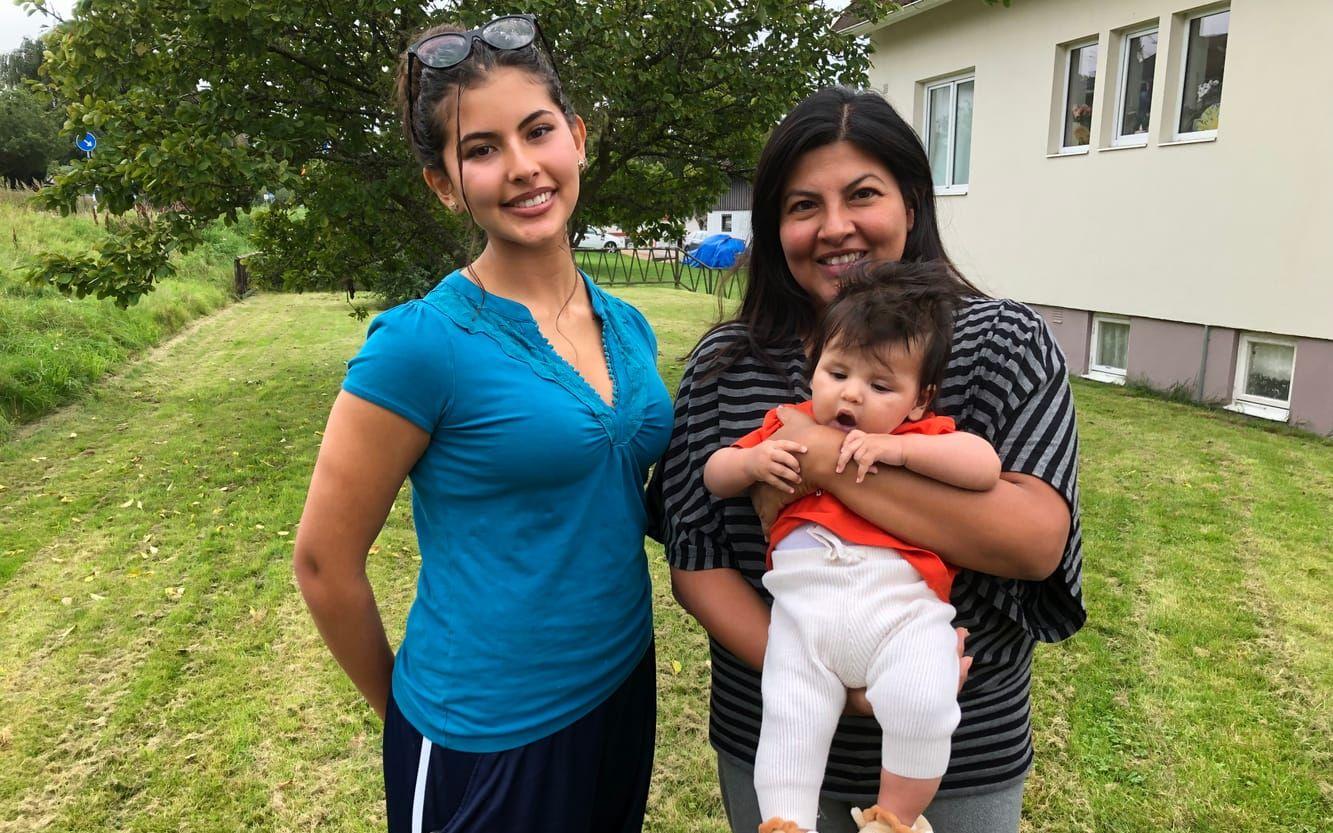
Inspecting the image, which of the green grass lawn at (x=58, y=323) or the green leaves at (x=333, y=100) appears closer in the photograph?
the green leaves at (x=333, y=100)

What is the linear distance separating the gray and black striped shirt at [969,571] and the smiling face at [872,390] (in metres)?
0.08

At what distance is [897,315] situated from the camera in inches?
59.0

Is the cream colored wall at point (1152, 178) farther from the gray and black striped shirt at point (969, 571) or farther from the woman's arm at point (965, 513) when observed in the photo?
the woman's arm at point (965, 513)

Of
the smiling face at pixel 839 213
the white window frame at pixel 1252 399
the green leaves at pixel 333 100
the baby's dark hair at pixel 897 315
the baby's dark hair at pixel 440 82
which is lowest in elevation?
the white window frame at pixel 1252 399

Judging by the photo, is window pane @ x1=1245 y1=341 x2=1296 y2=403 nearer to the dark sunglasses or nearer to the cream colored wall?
the cream colored wall

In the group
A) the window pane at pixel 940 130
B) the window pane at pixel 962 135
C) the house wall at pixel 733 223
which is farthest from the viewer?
the house wall at pixel 733 223

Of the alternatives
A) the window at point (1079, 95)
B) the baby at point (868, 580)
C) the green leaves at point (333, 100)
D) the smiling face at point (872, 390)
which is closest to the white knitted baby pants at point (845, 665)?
the baby at point (868, 580)

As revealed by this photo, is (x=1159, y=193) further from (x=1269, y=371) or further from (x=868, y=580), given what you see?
(x=868, y=580)

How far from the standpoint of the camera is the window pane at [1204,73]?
841 cm

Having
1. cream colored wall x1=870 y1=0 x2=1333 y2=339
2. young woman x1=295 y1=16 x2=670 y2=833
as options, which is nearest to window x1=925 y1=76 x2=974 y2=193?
cream colored wall x1=870 y1=0 x2=1333 y2=339

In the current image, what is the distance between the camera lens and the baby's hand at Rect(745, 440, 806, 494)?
148cm

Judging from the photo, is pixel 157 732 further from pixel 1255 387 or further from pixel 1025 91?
pixel 1025 91

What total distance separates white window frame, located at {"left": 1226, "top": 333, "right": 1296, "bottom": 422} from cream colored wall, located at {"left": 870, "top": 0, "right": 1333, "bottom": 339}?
0.22 m

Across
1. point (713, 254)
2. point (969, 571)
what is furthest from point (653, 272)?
point (969, 571)
